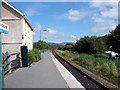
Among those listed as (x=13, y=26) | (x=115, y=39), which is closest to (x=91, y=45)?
(x=115, y=39)

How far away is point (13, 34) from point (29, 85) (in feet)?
22.0

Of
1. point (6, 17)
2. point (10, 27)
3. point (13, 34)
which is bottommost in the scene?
point (13, 34)

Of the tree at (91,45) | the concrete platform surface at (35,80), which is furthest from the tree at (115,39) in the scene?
the concrete platform surface at (35,80)

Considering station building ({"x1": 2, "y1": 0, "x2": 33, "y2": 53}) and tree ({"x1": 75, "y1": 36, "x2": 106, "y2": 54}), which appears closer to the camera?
station building ({"x1": 2, "y1": 0, "x2": 33, "y2": 53})

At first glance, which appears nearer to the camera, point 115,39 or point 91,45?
point 115,39

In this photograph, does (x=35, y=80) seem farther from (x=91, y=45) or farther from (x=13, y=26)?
(x=91, y=45)

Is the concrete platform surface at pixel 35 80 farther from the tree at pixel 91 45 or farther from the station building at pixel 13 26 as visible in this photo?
the tree at pixel 91 45

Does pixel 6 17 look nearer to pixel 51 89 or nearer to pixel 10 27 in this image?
pixel 10 27

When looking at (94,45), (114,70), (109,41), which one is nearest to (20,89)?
(114,70)

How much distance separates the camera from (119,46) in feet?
61.6

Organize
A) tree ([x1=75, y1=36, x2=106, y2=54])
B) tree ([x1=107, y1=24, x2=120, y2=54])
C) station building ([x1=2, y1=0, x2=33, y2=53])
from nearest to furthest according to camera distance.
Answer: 1. station building ([x1=2, y1=0, x2=33, y2=53])
2. tree ([x1=107, y1=24, x2=120, y2=54])
3. tree ([x1=75, y1=36, x2=106, y2=54])

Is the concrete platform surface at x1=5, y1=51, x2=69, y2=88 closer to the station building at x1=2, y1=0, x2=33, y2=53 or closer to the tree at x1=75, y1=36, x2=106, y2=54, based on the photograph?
the station building at x1=2, y1=0, x2=33, y2=53

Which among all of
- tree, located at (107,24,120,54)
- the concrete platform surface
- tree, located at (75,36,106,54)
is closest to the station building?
the concrete platform surface

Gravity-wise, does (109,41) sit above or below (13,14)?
below
